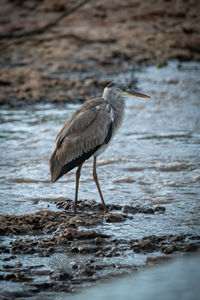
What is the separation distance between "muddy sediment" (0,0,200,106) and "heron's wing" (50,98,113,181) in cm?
581

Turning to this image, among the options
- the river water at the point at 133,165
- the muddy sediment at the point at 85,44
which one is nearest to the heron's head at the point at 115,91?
the river water at the point at 133,165

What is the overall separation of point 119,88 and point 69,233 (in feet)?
7.48

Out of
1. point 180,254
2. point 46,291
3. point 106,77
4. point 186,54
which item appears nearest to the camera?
point 46,291

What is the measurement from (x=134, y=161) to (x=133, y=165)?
0.64 ft

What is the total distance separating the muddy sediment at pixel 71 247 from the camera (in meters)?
4.16

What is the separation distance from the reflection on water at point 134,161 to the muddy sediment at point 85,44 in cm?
134

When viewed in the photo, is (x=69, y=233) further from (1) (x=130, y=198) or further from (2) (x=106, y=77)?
(2) (x=106, y=77)

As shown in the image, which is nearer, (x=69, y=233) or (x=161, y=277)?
(x=161, y=277)

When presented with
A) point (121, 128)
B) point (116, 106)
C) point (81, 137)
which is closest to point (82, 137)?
point (81, 137)

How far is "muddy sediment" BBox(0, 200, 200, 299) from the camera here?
4.16m

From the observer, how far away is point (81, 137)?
6.14 metres

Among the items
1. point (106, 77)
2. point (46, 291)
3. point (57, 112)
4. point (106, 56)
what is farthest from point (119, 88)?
point (106, 56)

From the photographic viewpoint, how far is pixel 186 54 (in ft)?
50.2

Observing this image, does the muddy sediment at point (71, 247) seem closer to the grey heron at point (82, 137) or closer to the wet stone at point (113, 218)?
the wet stone at point (113, 218)
